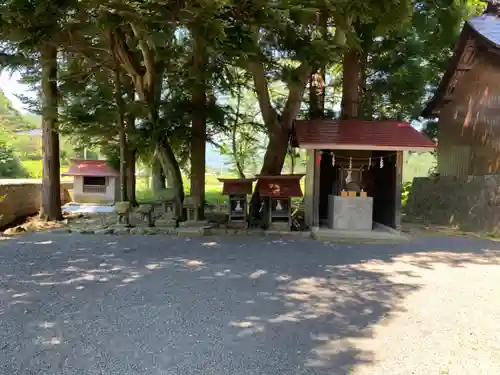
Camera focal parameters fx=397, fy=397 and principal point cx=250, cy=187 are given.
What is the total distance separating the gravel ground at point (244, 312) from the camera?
125 inches

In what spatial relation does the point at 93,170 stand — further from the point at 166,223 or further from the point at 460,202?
the point at 460,202

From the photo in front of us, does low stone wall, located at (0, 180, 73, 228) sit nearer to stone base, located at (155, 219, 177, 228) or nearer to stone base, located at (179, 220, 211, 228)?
stone base, located at (155, 219, 177, 228)

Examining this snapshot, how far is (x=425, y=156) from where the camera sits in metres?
22.3

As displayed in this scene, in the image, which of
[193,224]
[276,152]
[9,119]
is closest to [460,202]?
[276,152]

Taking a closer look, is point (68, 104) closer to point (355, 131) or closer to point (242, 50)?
point (242, 50)

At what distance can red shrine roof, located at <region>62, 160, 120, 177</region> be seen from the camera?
58.4 ft

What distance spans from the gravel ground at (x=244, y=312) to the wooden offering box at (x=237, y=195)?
8.81ft

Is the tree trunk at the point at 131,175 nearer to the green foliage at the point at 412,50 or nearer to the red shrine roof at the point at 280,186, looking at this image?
the red shrine roof at the point at 280,186

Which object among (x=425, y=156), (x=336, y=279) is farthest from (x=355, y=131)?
(x=425, y=156)

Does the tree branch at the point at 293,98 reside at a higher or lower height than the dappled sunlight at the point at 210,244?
higher

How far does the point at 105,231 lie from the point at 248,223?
354 centimetres

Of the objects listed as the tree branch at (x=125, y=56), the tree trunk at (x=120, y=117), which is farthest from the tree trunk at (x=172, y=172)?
the tree branch at (x=125, y=56)

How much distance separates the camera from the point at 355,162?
10.6 metres

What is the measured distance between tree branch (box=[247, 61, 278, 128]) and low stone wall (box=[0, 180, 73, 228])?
753cm
